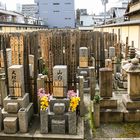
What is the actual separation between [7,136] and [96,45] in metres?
9.59

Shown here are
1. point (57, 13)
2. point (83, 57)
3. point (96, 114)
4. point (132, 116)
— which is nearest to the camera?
point (96, 114)

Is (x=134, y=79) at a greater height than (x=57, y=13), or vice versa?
(x=57, y=13)

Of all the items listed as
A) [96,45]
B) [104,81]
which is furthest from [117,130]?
[96,45]

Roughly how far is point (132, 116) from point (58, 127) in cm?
277

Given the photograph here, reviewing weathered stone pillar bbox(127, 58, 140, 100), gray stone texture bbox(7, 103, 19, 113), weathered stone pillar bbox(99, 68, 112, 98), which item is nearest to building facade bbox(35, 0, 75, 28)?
weathered stone pillar bbox(99, 68, 112, 98)

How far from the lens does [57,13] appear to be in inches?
2798

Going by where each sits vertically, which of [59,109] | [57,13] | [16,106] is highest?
[57,13]

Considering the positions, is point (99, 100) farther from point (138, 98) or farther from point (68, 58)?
point (68, 58)

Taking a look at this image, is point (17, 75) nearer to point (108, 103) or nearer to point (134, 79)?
point (108, 103)

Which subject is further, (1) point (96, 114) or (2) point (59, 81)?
(1) point (96, 114)

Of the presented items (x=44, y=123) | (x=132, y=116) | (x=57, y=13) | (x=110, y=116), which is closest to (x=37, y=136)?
(x=44, y=123)

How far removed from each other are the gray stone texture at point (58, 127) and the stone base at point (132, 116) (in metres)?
2.40

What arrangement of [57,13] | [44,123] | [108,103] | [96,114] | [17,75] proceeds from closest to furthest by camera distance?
[44,123]
[17,75]
[96,114]
[108,103]
[57,13]

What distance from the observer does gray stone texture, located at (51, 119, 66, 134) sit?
282 inches
